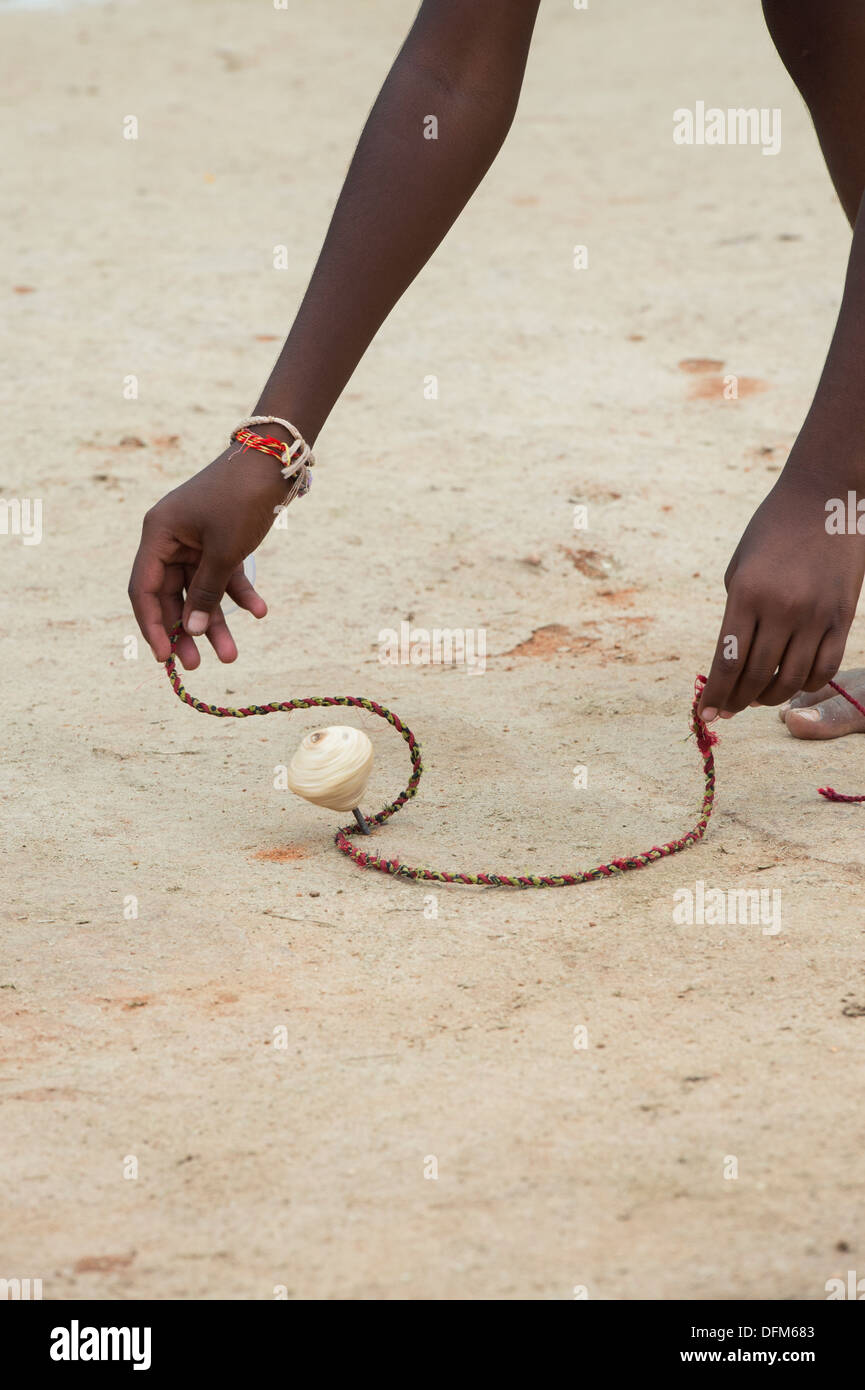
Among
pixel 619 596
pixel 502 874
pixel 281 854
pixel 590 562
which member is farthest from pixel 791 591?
pixel 590 562

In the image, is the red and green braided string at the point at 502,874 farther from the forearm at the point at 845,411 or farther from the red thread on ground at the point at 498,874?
the forearm at the point at 845,411

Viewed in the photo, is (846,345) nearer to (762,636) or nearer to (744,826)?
(762,636)

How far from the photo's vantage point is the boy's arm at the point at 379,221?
186cm

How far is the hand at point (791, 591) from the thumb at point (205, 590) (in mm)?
603

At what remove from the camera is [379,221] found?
1.88 meters

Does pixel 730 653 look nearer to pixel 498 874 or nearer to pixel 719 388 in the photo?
pixel 498 874

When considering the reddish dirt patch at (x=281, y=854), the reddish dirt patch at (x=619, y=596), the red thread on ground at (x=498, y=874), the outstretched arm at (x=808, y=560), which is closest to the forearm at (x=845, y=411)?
the outstretched arm at (x=808, y=560)

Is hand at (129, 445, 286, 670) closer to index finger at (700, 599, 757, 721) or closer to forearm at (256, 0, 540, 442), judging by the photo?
forearm at (256, 0, 540, 442)

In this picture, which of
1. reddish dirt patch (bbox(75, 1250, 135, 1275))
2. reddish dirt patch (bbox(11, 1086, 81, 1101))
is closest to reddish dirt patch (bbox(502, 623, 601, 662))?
reddish dirt patch (bbox(11, 1086, 81, 1101))

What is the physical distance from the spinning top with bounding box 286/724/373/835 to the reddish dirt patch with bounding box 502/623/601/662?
30.4 inches

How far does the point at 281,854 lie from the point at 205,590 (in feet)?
1.45

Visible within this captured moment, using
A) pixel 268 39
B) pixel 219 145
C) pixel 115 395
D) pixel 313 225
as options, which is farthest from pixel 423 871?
pixel 268 39

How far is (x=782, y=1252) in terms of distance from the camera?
1.31m

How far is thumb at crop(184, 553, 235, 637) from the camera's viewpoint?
6.02ft
